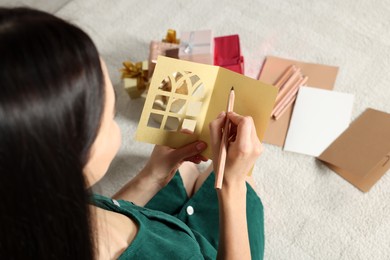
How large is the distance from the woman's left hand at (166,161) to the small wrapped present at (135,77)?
29 centimetres

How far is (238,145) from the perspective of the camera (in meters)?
0.52

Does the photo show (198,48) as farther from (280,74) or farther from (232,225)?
(232,225)

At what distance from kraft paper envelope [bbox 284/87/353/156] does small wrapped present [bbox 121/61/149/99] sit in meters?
0.39

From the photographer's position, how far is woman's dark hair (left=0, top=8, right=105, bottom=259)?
0.29 meters

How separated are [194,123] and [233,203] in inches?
6.8

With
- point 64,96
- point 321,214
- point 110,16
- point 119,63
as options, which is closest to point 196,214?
point 321,214

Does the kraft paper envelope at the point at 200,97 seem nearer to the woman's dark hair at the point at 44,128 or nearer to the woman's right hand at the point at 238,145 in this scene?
the woman's right hand at the point at 238,145

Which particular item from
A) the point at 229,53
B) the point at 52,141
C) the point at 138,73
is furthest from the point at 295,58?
the point at 52,141

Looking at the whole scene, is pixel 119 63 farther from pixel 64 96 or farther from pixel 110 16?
pixel 64 96

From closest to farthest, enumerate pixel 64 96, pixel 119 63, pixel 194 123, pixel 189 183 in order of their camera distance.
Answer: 1. pixel 64 96
2. pixel 194 123
3. pixel 189 183
4. pixel 119 63

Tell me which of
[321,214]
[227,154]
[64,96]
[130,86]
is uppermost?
[64,96]

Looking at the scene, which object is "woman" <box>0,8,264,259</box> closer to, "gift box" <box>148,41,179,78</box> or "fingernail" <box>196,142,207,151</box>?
"fingernail" <box>196,142,207,151</box>

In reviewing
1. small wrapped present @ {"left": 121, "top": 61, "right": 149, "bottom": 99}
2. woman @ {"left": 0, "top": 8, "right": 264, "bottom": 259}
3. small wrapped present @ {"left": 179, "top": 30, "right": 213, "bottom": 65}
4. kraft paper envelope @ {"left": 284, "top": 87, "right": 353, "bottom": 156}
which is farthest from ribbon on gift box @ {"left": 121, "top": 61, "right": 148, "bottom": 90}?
woman @ {"left": 0, "top": 8, "right": 264, "bottom": 259}

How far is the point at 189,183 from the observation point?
30.5 inches
